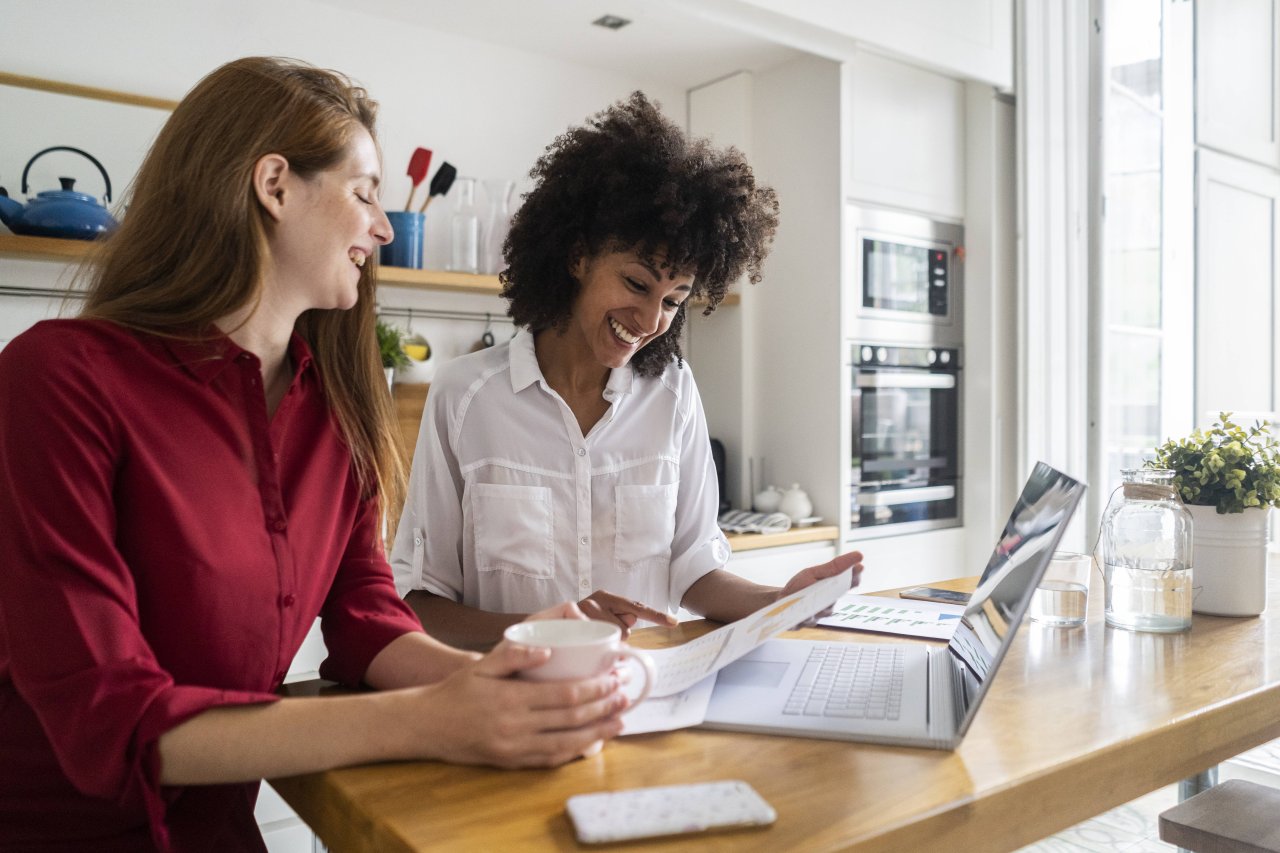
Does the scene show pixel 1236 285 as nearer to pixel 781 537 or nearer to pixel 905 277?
pixel 905 277

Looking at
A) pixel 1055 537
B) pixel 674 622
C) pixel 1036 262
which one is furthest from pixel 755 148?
pixel 1055 537

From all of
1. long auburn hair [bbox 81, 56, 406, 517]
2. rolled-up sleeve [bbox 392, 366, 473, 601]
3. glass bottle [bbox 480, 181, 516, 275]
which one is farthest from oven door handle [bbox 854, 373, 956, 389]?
long auburn hair [bbox 81, 56, 406, 517]

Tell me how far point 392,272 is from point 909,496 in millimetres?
1744

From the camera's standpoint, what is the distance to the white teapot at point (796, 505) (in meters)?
3.06

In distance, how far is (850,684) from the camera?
104 cm

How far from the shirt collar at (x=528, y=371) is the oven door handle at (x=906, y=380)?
1.59 metres

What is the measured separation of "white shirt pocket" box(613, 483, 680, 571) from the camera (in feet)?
5.29

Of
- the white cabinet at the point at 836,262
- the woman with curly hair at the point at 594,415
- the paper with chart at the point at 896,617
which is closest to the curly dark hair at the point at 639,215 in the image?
the woman with curly hair at the point at 594,415

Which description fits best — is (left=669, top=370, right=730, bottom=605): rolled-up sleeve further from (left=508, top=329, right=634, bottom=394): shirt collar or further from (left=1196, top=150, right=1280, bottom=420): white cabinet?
(left=1196, top=150, right=1280, bottom=420): white cabinet

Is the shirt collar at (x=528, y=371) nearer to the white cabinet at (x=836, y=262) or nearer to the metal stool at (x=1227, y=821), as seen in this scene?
the metal stool at (x=1227, y=821)

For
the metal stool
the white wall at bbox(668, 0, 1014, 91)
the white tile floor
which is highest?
the white wall at bbox(668, 0, 1014, 91)

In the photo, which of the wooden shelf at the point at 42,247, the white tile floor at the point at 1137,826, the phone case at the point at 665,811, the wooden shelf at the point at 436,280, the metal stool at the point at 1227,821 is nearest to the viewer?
the phone case at the point at 665,811

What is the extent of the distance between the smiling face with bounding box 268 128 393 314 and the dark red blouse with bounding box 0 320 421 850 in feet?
0.32

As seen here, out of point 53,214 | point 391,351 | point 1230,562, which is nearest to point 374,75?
point 391,351
